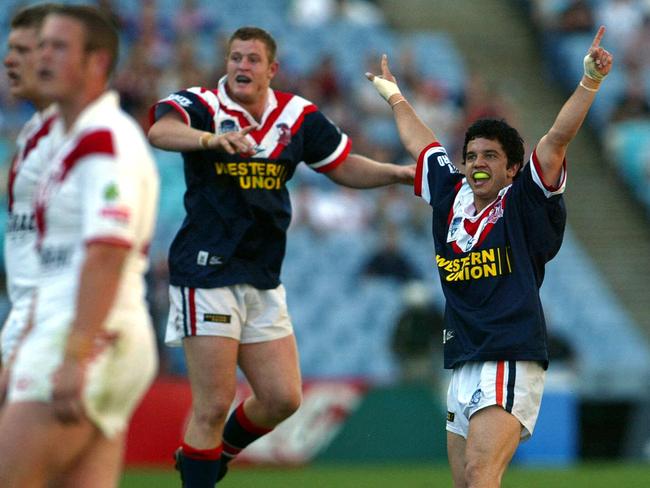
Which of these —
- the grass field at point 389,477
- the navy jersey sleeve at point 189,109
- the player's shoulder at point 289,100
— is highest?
the player's shoulder at point 289,100

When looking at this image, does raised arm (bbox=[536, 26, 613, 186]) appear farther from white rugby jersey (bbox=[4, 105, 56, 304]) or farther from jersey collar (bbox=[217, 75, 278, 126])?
white rugby jersey (bbox=[4, 105, 56, 304])

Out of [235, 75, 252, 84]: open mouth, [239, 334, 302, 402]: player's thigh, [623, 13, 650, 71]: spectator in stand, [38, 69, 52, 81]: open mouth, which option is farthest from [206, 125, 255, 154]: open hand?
[623, 13, 650, 71]: spectator in stand

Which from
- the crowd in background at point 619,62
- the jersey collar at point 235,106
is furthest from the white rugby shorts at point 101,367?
the crowd in background at point 619,62

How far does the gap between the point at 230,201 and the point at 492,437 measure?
2112 millimetres

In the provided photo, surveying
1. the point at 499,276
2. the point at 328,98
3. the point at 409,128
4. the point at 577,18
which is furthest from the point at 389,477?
the point at 577,18

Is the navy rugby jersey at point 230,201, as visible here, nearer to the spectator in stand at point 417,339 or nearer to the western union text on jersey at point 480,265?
the western union text on jersey at point 480,265

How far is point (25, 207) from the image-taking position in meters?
5.68

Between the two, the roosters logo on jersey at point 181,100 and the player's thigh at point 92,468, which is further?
the roosters logo on jersey at point 181,100

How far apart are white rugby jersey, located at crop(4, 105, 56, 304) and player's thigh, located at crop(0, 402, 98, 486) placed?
1.17 meters

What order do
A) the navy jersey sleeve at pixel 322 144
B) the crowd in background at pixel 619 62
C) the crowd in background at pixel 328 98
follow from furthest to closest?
the crowd in background at pixel 619 62
the crowd in background at pixel 328 98
the navy jersey sleeve at pixel 322 144

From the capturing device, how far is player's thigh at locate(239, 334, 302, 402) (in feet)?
24.4

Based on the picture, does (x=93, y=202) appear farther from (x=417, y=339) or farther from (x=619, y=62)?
(x=619, y=62)

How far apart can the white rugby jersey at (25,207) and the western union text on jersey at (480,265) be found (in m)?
2.28

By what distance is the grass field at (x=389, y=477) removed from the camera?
38.8 feet
